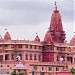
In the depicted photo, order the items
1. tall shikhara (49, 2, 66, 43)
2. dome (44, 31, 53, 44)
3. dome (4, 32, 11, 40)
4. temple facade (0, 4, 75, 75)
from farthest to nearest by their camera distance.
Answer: tall shikhara (49, 2, 66, 43) → dome (4, 32, 11, 40) → dome (44, 31, 53, 44) → temple facade (0, 4, 75, 75)

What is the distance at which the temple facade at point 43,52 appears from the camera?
114 metres

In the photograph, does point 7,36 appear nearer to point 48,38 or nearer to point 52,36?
point 52,36

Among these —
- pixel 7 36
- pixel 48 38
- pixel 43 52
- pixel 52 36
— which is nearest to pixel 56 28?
pixel 52 36

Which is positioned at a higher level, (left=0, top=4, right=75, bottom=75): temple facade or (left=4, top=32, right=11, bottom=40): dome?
(left=4, top=32, right=11, bottom=40): dome

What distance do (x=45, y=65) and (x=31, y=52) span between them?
4.03m

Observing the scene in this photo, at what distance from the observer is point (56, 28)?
12688 centimetres

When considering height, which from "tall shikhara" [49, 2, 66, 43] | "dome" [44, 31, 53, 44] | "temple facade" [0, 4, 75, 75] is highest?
"tall shikhara" [49, 2, 66, 43]

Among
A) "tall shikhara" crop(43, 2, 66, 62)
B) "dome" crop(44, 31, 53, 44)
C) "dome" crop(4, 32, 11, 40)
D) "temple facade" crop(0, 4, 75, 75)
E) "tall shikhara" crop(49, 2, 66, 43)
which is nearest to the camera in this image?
"temple facade" crop(0, 4, 75, 75)

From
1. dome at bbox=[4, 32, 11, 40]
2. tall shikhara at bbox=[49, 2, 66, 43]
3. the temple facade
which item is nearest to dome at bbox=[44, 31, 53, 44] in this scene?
the temple facade

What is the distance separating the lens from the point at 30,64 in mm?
112562

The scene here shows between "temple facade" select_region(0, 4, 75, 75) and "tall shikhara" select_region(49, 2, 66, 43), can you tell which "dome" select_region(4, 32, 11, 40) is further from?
"tall shikhara" select_region(49, 2, 66, 43)

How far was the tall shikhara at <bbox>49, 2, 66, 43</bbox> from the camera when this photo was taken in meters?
126

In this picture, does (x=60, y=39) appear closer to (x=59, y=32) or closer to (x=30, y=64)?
(x=59, y=32)

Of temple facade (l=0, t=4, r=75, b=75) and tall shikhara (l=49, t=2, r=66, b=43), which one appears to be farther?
tall shikhara (l=49, t=2, r=66, b=43)
